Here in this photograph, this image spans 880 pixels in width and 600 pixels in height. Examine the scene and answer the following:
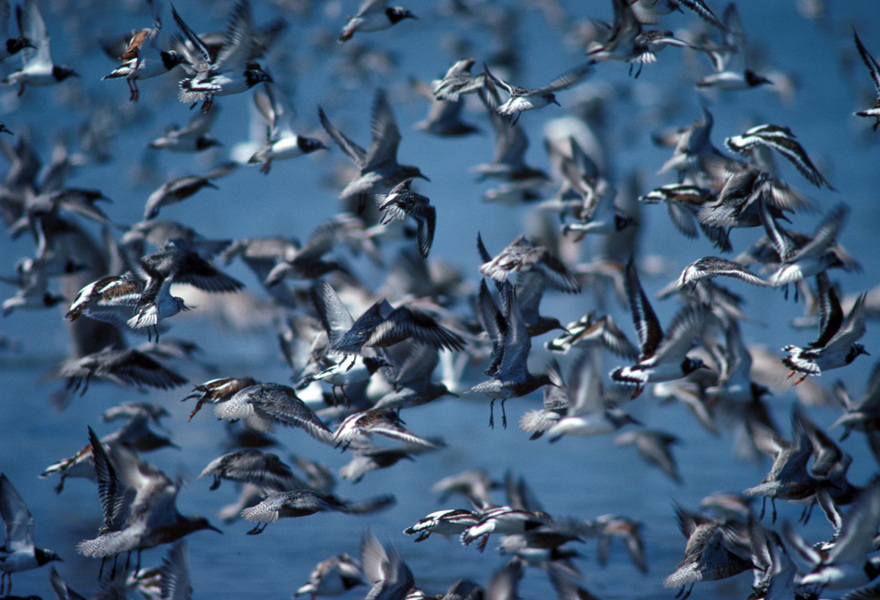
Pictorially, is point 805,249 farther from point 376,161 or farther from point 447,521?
point 376,161

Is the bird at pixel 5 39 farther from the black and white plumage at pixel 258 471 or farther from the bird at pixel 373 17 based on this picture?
the black and white plumage at pixel 258 471

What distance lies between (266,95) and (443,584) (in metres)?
4.73

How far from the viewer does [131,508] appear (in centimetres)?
522

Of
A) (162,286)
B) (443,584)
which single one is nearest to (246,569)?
(443,584)

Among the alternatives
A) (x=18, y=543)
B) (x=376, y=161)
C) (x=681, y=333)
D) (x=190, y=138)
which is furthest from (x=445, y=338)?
(x=190, y=138)

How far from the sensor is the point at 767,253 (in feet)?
21.4

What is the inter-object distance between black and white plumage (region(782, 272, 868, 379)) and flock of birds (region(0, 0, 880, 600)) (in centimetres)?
2

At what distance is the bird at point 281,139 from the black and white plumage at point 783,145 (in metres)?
3.58

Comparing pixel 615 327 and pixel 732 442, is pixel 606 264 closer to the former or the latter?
pixel 615 327

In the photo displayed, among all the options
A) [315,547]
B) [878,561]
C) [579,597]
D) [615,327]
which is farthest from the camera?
[315,547]

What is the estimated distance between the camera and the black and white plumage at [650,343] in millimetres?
5223

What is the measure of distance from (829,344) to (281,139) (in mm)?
4806

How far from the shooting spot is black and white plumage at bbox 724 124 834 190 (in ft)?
19.1

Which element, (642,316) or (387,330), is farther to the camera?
(387,330)
